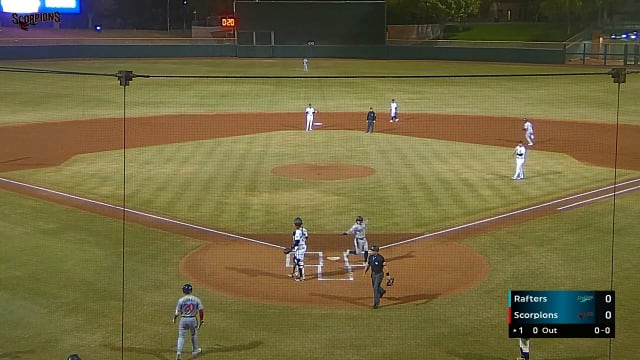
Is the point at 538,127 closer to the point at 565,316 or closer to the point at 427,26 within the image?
→ the point at 565,316

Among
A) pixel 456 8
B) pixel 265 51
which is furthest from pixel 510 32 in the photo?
pixel 265 51

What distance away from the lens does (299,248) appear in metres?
14.0

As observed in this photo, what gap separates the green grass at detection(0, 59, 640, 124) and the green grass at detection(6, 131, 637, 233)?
9818 millimetres

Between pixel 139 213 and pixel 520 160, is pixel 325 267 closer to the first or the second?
pixel 139 213

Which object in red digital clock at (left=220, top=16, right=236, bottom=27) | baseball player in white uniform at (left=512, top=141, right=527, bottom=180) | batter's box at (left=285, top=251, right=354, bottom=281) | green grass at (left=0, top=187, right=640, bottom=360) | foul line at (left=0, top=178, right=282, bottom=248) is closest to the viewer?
green grass at (left=0, top=187, right=640, bottom=360)

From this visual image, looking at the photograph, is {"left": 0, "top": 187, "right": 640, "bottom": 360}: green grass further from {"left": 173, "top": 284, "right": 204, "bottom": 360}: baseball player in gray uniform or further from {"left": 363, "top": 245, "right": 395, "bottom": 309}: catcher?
{"left": 173, "top": 284, "right": 204, "bottom": 360}: baseball player in gray uniform

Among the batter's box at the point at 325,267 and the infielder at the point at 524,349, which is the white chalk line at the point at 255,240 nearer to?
the batter's box at the point at 325,267

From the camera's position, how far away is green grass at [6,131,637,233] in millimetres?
19578

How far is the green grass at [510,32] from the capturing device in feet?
219

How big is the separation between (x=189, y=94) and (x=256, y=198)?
25775 millimetres
